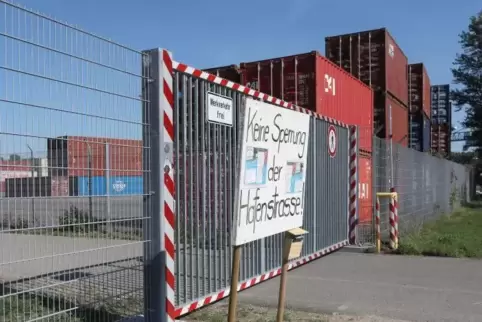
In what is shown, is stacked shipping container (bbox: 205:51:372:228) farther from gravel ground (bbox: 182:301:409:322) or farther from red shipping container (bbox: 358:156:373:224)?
gravel ground (bbox: 182:301:409:322)

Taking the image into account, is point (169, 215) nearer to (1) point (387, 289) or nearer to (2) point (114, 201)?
(2) point (114, 201)

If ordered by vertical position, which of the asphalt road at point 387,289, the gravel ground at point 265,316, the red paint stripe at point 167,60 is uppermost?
the red paint stripe at point 167,60

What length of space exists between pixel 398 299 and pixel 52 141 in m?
4.80

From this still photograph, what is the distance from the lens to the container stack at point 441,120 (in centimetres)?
2970

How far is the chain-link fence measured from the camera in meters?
12.1

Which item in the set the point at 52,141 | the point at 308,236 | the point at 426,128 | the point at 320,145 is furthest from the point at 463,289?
the point at 426,128

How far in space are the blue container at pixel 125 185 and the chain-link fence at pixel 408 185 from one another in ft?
24.4

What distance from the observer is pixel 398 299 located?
677 cm

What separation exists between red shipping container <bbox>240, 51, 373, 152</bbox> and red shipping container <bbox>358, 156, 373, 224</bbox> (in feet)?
1.31

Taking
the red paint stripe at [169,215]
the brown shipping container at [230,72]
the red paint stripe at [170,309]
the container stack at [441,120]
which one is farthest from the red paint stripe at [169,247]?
the container stack at [441,120]

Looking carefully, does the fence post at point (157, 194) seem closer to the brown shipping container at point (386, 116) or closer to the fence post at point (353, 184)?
the fence post at point (353, 184)

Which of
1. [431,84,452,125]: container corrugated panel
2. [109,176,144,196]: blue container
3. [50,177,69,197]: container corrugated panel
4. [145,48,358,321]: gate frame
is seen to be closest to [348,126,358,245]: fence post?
[145,48,358,321]: gate frame

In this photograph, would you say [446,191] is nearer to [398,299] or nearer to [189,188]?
[398,299]

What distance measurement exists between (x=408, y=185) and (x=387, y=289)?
7647mm
